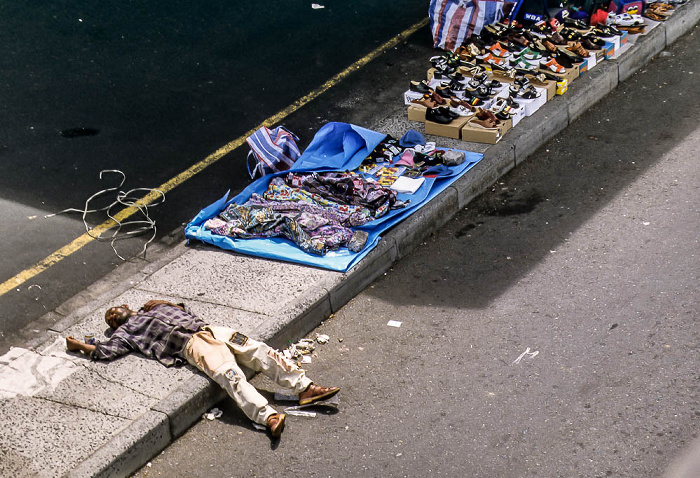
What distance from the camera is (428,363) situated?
590 cm

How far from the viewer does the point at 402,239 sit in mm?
7070

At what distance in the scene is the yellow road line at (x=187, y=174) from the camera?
23.8 ft

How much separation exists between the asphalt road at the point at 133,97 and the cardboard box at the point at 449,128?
1.29 metres

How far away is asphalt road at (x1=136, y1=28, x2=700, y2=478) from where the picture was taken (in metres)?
5.14

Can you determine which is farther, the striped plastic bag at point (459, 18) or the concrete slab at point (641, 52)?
the striped plastic bag at point (459, 18)

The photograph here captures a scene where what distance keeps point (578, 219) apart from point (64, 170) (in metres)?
4.93

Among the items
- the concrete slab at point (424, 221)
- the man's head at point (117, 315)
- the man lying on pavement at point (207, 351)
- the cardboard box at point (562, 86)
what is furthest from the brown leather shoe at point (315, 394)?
the cardboard box at point (562, 86)

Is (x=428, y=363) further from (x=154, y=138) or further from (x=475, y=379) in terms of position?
(x=154, y=138)

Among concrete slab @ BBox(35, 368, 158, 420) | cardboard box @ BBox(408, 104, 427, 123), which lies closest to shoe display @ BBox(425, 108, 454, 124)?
cardboard box @ BBox(408, 104, 427, 123)

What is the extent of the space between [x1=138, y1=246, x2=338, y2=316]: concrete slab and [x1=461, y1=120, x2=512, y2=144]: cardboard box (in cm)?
238

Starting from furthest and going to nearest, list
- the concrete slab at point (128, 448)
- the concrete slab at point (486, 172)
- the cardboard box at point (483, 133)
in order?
the cardboard box at point (483, 133) < the concrete slab at point (486, 172) < the concrete slab at point (128, 448)

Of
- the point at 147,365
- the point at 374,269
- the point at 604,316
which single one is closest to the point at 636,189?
the point at 604,316

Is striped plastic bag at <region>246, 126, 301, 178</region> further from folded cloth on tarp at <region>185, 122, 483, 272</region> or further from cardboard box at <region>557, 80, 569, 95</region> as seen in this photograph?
cardboard box at <region>557, 80, 569, 95</region>

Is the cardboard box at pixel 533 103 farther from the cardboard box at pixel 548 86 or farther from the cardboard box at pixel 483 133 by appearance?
the cardboard box at pixel 483 133
